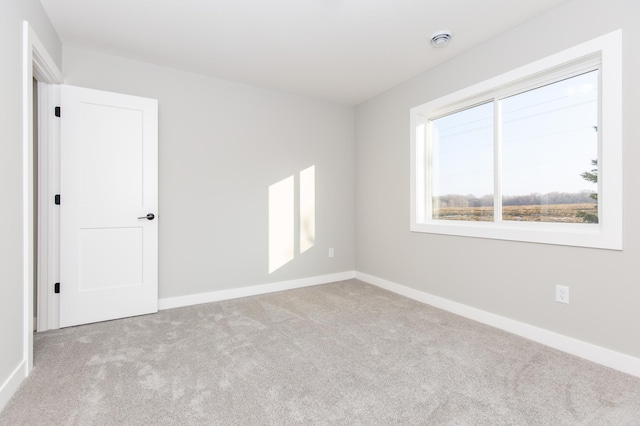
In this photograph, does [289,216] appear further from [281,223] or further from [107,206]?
[107,206]

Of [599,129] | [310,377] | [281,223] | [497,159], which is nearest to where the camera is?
[310,377]

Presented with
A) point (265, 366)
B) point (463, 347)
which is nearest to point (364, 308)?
point (463, 347)

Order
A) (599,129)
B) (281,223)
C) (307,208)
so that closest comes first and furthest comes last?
(599,129)
(281,223)
(307,208)

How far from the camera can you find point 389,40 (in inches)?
102

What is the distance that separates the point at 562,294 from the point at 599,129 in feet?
3.85

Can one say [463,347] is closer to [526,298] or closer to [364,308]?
[526,298]

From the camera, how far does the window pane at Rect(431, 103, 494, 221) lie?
2799 millimetres

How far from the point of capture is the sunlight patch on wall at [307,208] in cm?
388

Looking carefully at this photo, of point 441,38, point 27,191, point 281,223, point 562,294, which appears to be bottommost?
point 562,294

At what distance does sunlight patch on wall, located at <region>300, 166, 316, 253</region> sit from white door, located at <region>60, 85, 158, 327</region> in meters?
1.69

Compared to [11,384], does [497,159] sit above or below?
above

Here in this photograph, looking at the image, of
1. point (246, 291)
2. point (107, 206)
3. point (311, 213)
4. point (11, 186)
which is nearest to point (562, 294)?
point (311, 213)

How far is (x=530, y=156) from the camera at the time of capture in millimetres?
2463

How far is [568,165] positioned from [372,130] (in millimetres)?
2200
